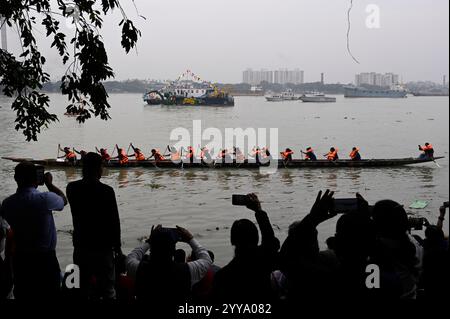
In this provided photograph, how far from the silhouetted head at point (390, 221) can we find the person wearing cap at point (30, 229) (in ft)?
8.30

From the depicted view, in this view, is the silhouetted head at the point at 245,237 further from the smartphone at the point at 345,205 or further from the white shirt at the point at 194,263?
the smartphone at the point at 345,205

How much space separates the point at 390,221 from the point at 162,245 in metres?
1.50

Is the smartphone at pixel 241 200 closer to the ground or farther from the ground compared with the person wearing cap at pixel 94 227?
farther from the ground

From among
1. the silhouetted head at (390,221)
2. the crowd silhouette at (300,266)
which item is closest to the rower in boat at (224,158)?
the crowd silhouette at (300,266)

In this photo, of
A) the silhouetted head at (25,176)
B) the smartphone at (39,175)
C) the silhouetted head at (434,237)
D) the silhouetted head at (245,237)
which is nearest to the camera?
the silhouetted head at (245,237)

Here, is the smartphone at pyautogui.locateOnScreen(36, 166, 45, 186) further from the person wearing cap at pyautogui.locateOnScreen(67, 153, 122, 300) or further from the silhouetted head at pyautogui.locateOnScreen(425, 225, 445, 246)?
the silhouetted head at pyautogui.locateOnScreen(425, 225, 445, 246)

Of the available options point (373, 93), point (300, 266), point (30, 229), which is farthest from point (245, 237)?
point (373, 93)

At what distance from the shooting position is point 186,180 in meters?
20.8

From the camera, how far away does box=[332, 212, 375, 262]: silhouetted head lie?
3076 mm

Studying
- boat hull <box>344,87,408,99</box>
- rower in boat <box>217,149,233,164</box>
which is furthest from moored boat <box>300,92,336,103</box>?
rower in boat <box>217,149,233,164</box>

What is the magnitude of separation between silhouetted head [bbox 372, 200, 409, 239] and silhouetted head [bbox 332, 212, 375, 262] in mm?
347

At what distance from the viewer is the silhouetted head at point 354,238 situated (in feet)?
10.1

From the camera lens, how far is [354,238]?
308 cm
